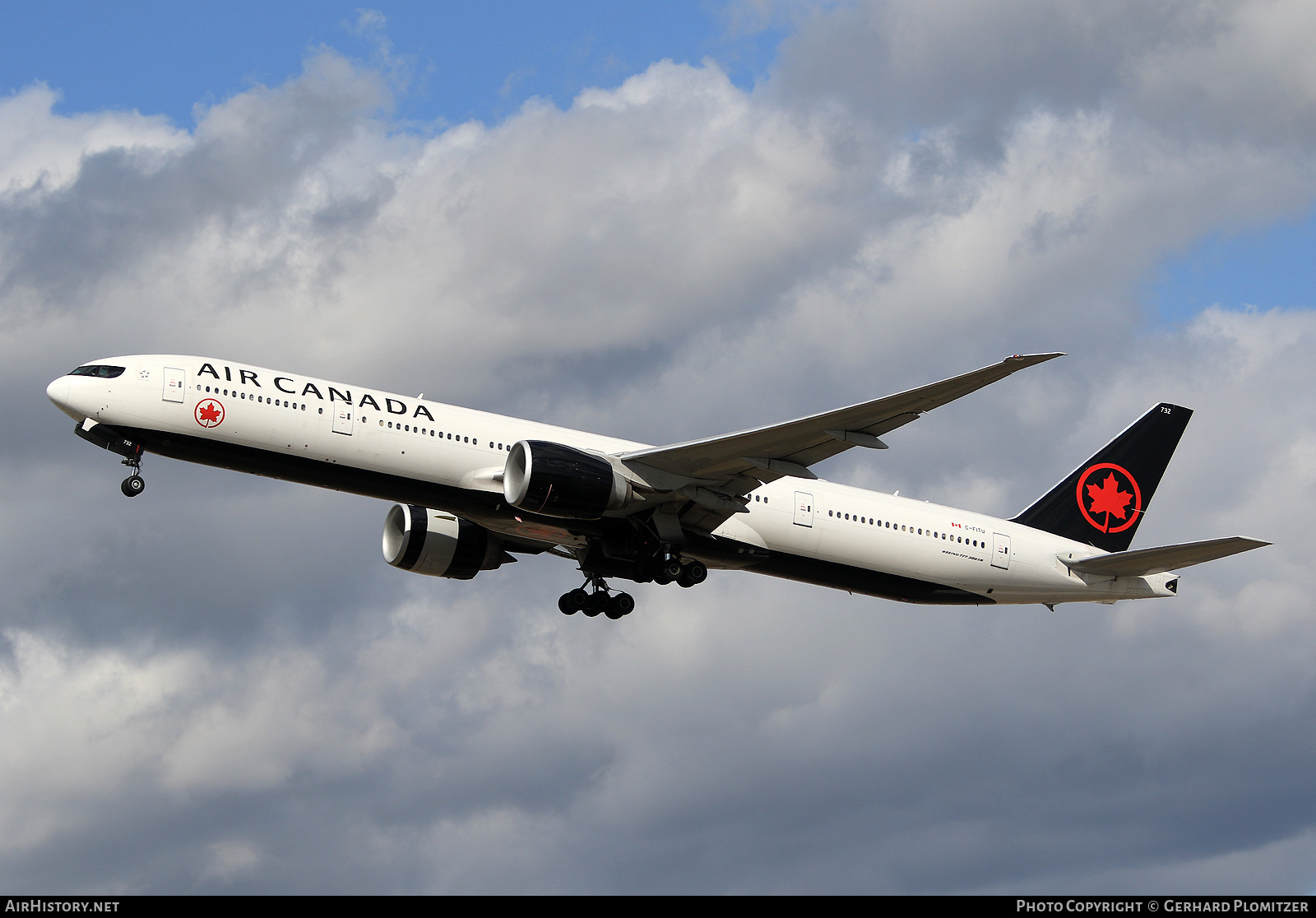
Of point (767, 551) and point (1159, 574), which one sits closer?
point (767, 551)

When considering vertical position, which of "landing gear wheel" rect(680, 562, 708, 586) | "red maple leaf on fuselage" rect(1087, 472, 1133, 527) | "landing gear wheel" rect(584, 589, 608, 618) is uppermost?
"red maple leaf on fuselage" rect(1087, 472, 1133, 527)

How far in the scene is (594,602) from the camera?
4428cm

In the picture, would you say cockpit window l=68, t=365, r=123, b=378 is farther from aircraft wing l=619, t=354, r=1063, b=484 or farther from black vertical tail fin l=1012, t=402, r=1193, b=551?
black vertical tail fin l=1012, t=402, r=1193, b=551

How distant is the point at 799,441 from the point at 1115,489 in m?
16.9

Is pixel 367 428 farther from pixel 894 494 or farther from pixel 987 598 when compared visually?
pixel 987 598

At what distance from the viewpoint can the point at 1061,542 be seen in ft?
151

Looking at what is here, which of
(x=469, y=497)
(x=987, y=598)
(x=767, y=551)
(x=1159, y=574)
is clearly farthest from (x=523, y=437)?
(x=1159, y=574)

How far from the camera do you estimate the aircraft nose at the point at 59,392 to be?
35.6m

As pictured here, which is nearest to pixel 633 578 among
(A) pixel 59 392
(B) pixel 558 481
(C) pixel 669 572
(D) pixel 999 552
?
(C) pixel 669 572

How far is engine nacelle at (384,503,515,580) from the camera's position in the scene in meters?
45.6

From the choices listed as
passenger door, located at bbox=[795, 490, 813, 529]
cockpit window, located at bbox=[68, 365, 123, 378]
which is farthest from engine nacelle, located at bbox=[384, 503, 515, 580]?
cockpit window, located at bbox=[68, 365, 123, 378]

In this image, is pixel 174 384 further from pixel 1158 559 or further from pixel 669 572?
pixel 1158 559

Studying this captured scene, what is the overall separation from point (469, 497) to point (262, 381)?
624 centimetres
